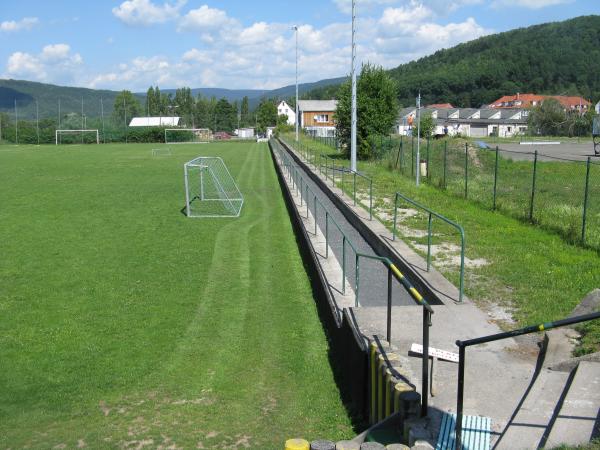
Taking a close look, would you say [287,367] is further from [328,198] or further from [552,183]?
[552,183]

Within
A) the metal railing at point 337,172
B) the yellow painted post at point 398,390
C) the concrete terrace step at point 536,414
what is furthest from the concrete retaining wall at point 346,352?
the metal railing at point 337,172

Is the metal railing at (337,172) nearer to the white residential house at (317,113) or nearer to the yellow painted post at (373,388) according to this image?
the yellow painted post at (373,388)

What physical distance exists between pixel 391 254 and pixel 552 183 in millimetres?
16009

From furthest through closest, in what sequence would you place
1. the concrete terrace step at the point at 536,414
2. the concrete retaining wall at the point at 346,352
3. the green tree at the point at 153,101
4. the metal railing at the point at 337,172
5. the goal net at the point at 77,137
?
1. the green tree at the point at 153,101
2. the goal net at the point at 77,137
3. the metal railing at the point at 337,172
4. the concrete retaining wall at the point at 346,352
5. the concrete terrace step at the point at 536,414

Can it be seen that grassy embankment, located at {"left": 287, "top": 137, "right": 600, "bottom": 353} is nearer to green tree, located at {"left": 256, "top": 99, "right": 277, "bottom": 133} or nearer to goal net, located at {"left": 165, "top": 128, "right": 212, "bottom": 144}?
goal net, located at {"left": 165, "top": 128, "right": 212, "bottom": 144}

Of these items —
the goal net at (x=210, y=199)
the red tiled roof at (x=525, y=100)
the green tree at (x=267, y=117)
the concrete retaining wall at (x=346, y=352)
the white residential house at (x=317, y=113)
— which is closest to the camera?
the concrete retaining wall at (x=346, y=352)

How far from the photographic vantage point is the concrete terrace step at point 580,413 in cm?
471

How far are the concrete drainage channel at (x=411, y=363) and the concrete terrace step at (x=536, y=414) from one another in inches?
0.8

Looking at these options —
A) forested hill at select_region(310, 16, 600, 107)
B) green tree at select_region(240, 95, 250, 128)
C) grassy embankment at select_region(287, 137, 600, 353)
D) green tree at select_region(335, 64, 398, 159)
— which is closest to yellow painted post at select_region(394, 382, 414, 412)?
grassy embankment at select_region(287, 137, 600, 353)

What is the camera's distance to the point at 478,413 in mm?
→ 5836

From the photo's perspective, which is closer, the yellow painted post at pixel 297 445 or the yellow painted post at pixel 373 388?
the yellow painted post at pixel 297 445

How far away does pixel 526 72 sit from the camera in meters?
182

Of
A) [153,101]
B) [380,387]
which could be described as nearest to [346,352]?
[380,387]

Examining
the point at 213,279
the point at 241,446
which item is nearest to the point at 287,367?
the point at 241,446
